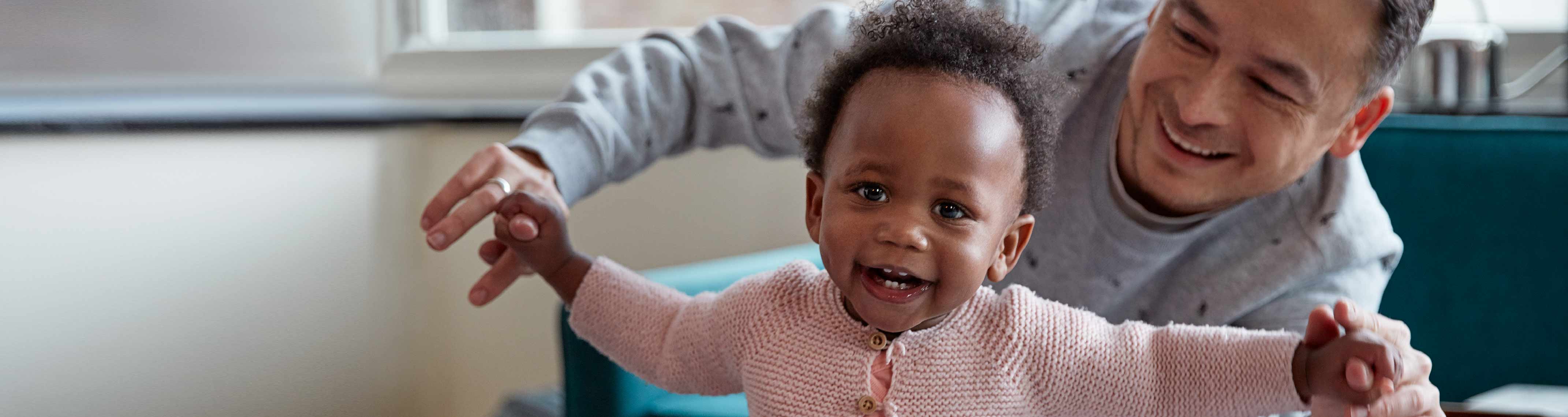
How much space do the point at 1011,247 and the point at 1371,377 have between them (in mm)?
182

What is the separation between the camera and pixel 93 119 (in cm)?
53

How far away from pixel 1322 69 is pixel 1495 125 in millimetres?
794

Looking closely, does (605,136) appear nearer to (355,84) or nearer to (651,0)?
(355,84)

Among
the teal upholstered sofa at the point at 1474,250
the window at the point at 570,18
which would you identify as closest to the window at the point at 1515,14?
the teal upholstered sofa at the point at 1474,250

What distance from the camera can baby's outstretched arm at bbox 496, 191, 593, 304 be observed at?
68 centimetres

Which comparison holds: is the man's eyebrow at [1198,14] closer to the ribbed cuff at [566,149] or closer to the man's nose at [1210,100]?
the man's nose at [1210,100]

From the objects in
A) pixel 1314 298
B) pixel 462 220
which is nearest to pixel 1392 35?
pixel 1314 298

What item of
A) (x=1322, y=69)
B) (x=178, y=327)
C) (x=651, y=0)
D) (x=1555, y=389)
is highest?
(x=1322, y=69)

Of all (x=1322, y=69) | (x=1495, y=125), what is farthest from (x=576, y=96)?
(x=1495, y=125)

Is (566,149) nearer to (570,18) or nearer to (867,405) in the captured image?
(867,405)

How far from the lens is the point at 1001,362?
0.62 metres

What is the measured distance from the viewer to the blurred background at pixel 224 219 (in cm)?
52

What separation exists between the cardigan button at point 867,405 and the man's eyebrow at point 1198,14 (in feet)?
1.10

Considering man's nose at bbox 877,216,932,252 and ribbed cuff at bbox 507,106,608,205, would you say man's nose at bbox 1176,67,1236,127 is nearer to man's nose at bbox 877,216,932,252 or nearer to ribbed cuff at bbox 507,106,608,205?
man's nose at bbox 877,216,932,252
